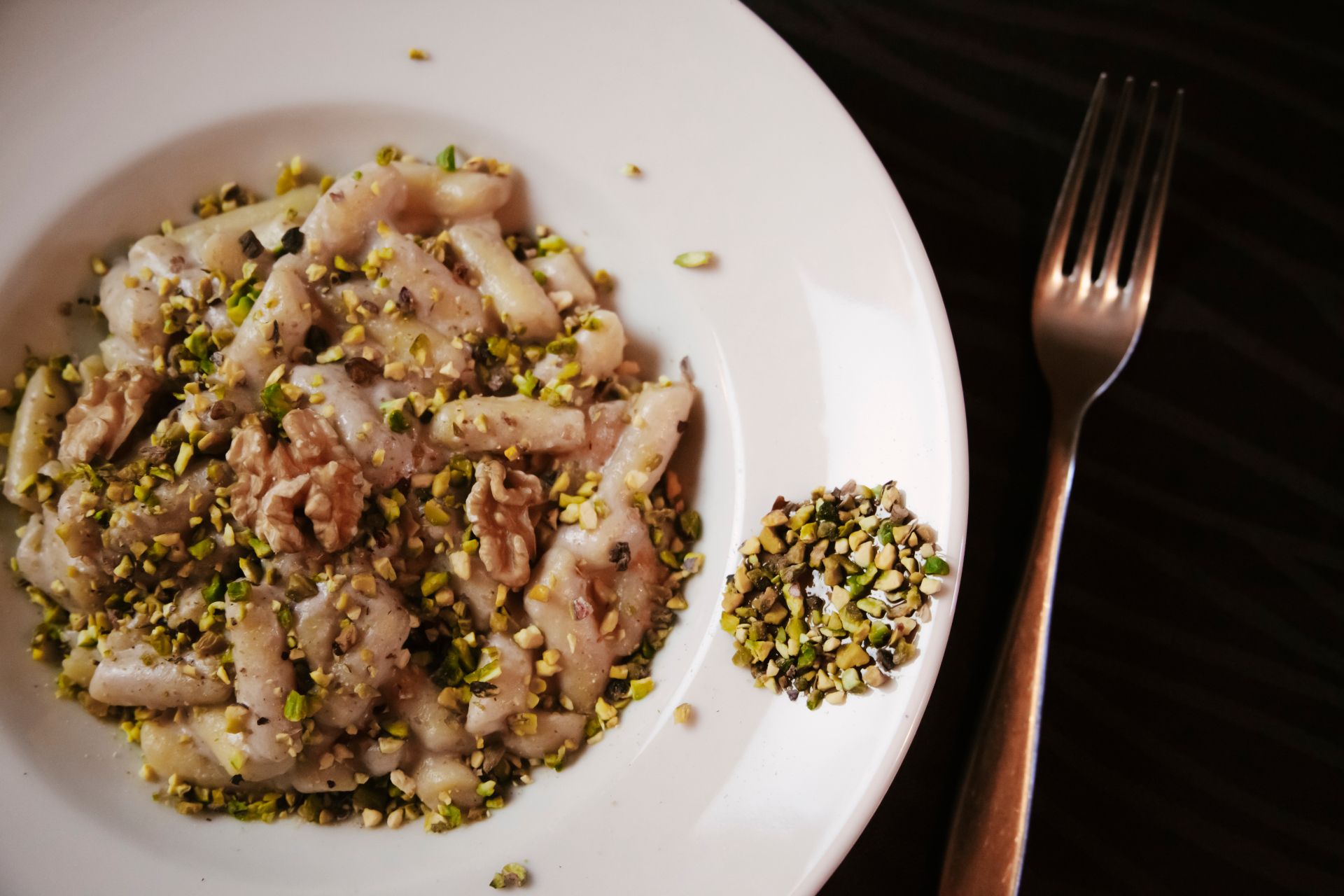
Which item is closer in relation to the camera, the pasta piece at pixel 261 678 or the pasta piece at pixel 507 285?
the pasta piece at pixel 261 678

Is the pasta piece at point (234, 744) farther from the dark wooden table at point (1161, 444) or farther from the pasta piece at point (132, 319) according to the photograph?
the dark wooden table at point (1161, 444)

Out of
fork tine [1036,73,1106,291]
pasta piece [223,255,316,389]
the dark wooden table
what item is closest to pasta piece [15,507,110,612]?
pasta piece [223,255,316,389]

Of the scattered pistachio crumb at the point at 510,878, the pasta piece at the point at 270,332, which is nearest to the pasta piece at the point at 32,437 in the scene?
the pasta piece at the point at 270,332

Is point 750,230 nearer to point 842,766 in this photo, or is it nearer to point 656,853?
point 842,766

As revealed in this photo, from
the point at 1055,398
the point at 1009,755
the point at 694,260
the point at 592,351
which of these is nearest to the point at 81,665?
the point at 592,351

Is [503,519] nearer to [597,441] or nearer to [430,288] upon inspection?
[597,441]

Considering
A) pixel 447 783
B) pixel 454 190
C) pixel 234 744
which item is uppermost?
pixel 454 190

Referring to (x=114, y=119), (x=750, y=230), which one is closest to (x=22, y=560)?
(x=114, y=119)
